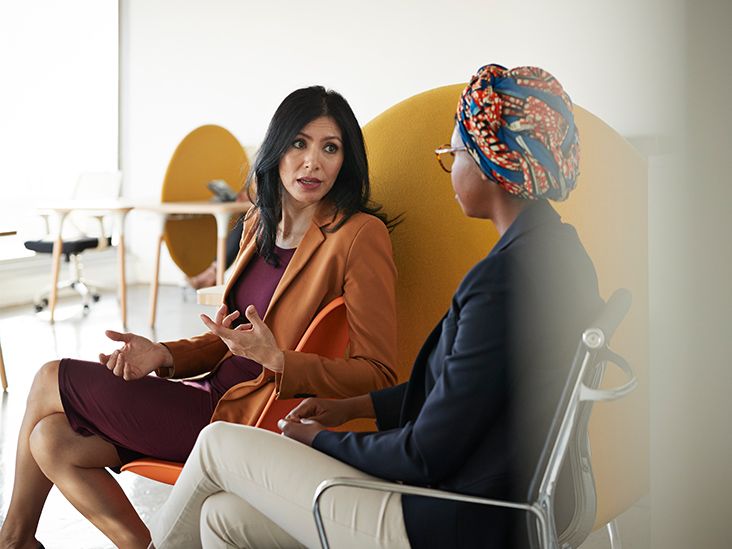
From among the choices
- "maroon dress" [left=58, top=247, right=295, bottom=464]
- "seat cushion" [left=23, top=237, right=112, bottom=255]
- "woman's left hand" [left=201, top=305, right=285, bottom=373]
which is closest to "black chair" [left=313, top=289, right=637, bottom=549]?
"woman's left hand" [left=201, top=305, right=285, bottom=373]

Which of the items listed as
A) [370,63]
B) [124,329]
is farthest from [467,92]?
[370,63]

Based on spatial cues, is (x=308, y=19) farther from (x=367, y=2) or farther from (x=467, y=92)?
(x=467, y=92)

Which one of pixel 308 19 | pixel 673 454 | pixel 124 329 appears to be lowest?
pixel 124 329

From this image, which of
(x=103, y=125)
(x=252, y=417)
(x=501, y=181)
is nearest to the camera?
(x=501, y=181)

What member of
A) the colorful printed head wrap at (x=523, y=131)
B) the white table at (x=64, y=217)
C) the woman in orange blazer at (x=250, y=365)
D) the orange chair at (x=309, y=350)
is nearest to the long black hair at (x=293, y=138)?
the woman in orange blazer at (x=250, y=365)

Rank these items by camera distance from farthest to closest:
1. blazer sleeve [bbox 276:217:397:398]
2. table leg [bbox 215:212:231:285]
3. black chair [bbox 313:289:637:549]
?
table leg [bbox 215:212:231:285] → blazer sleeve [bbox 276:217:397:398] → black chair [bbox 313:289:637:549]

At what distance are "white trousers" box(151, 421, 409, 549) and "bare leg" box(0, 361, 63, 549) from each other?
560 millimetres

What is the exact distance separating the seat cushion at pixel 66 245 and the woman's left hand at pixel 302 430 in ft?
14.4

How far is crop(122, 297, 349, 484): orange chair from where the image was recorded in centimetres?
164

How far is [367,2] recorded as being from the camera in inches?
235

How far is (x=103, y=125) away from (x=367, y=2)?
6.66 ft

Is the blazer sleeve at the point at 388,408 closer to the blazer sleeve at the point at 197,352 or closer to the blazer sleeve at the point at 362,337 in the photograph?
the blazer sleeve at the point at 362,337

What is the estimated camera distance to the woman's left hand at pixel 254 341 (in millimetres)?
1472

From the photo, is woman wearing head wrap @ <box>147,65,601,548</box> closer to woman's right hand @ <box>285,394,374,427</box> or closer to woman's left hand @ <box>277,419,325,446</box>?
woman's left hand @ <box>277,419,325,446</box>
